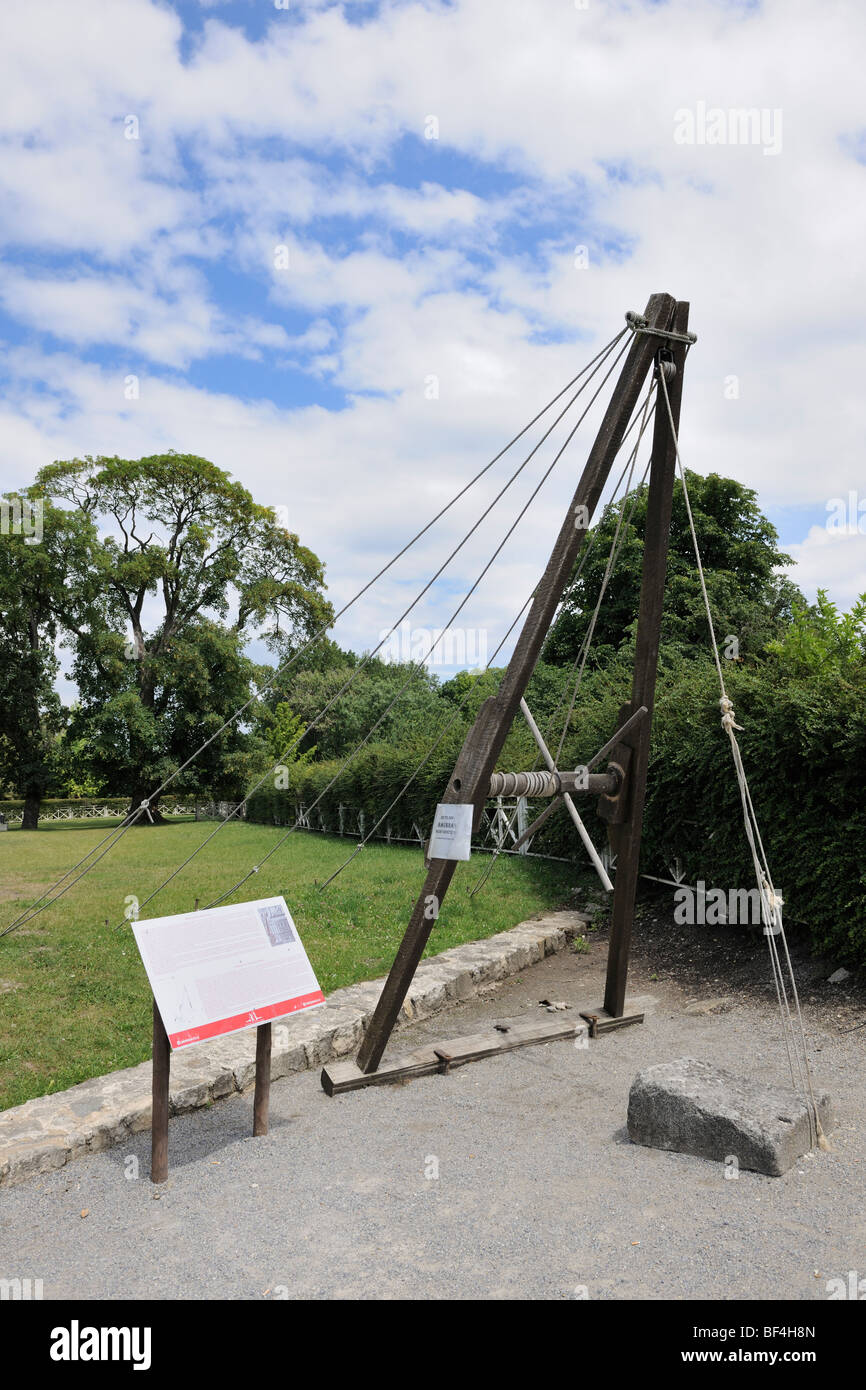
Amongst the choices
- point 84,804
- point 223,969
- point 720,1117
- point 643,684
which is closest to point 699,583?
point 643,684

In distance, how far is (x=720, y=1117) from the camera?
12.9 feet

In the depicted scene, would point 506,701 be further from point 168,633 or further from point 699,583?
point 168,633

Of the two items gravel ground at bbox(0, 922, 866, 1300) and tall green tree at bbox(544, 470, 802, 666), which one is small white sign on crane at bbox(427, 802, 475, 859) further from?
tall green tree at bbox(544, 470, 802, 666)

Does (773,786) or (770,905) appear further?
(773,786)

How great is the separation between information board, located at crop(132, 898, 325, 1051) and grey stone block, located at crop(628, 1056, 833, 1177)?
1.75 metres

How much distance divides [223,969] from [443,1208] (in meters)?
1.49

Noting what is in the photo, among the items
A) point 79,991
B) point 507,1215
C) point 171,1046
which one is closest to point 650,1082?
point 507,1215

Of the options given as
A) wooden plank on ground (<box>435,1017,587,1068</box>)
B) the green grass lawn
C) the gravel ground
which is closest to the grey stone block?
the gravel ground

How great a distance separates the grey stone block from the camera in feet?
12.7

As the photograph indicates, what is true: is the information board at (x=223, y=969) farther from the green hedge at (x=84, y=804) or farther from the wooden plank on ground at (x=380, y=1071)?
the green hedge at (x=84, y=804)

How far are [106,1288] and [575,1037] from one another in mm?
3654

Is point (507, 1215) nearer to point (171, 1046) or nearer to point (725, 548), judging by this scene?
point (171, 1046)

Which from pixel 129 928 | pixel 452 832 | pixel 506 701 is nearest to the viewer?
pixel 452 832

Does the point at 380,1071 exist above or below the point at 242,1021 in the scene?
below
